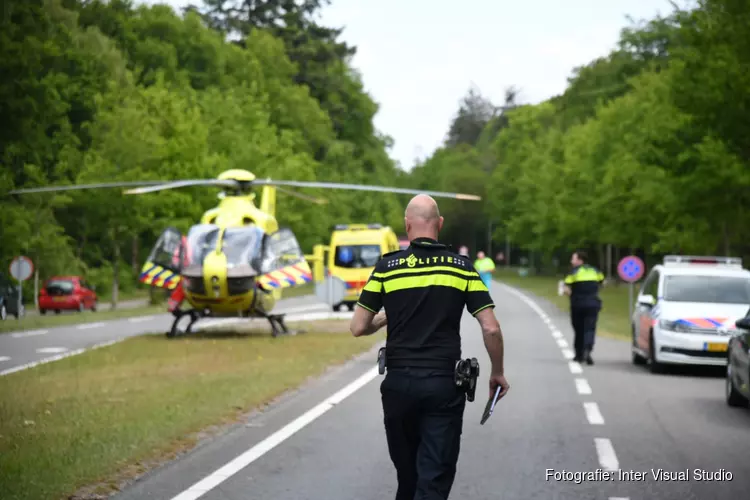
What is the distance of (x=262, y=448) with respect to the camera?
10617 millimetres

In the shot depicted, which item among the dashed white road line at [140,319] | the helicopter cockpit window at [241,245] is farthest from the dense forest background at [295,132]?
the helicopter cockpit window at [241,245]

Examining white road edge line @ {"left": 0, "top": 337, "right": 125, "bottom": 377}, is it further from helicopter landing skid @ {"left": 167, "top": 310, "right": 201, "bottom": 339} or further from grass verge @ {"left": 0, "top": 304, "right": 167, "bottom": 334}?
grass verge @ {"left": 0, "top": 304, "right": 167, "bottom": 334}

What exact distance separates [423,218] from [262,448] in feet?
16.4

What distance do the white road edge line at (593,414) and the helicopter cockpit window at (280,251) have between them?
46.2 feet

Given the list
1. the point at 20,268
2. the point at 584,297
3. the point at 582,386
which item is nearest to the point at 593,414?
the point at 582,386

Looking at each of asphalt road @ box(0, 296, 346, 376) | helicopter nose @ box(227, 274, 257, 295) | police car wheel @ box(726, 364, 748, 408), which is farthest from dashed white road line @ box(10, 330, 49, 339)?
police car wheel @ box(726, 364, 748, 408)

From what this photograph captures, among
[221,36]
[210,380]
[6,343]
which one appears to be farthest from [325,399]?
[221,36]

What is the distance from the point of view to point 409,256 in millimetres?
6113

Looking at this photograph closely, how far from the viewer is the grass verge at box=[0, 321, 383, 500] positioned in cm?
924

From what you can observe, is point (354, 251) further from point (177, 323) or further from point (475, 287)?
point (475, 287)

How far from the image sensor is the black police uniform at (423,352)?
19.6 ft

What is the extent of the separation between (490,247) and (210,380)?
12059cm

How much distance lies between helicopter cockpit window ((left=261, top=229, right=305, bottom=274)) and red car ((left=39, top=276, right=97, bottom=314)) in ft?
72.3

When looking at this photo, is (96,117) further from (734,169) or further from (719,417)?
(719,417)
